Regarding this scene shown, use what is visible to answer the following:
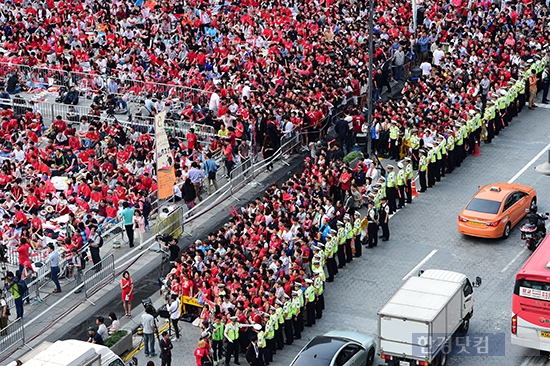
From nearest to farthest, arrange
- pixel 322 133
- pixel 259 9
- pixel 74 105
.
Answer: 1. pixel 322 133
2. pixel 74 105
3. pixel 259 9

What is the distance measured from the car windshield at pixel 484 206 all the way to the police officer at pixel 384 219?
8.90 feet

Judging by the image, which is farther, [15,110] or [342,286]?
[15,110]

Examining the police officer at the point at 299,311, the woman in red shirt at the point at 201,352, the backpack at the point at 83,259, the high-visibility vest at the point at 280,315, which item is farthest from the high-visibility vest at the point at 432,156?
the woman in red shirt at the point at 201,352

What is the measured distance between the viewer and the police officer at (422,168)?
4341 centimetres

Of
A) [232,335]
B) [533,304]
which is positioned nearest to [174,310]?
[232,335]

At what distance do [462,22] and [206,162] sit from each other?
59.7 feet

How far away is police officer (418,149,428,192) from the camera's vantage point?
43406mm

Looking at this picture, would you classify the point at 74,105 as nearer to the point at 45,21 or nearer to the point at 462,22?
the point at 45,21

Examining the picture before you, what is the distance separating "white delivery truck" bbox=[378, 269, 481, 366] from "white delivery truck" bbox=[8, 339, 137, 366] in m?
7.37

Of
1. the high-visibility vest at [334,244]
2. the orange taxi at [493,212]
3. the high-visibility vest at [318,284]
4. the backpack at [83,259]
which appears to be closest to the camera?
the high-visibility vest at [318,284]

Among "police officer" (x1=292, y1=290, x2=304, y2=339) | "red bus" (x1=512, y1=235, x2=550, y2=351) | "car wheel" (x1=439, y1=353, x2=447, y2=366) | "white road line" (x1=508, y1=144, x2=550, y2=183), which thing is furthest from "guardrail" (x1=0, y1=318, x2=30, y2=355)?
"white road line" (x1=508, y1=144, x2=550, y2=183)

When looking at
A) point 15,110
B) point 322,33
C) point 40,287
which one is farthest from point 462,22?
point 40,287

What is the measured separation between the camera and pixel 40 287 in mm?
38500

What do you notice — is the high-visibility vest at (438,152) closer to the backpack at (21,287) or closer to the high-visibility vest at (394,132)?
the high-visibility vest at (394,132)
